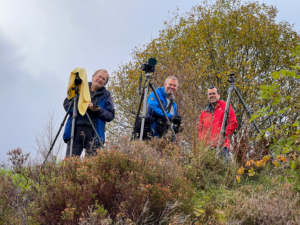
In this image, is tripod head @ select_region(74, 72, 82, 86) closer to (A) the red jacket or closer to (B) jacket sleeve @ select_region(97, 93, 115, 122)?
(B) jacket sleeve @ select_region(97, 93, 115, 122)

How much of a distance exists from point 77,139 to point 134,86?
825cm

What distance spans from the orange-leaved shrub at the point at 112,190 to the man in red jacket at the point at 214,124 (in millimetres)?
1540

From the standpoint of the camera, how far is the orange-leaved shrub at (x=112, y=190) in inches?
107

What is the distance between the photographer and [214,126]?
5.46 metres

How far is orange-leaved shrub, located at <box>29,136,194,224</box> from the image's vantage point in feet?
8.88

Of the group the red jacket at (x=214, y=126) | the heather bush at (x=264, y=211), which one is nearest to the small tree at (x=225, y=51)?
the red jacket at (x=214, y=126)

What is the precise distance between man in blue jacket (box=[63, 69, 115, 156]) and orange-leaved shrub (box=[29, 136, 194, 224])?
4.11 feet

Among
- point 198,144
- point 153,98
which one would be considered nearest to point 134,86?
point 153,98

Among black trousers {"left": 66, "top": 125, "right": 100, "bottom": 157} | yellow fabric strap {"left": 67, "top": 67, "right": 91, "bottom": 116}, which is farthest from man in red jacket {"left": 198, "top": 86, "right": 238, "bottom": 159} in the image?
yellow fabric strap {"left": 67, "top": 67, "right": 91, "bottom": 116}

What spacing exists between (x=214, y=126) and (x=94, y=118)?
7.14ft

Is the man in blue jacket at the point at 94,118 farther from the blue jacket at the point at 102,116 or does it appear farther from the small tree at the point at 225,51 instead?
the small tree at the point at 225,51

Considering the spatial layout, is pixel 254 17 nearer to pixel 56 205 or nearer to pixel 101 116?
pixel 101 116

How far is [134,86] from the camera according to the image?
42.6 feet

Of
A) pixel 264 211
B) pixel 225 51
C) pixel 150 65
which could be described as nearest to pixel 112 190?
pixel 264 211
